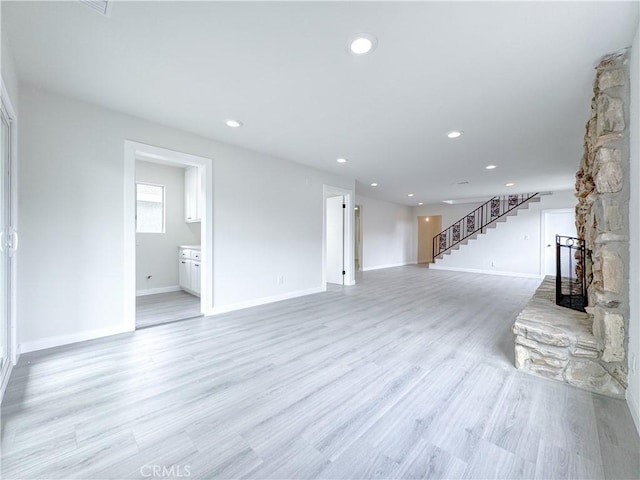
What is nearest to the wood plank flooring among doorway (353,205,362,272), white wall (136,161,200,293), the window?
white wall (136,161,200,293)

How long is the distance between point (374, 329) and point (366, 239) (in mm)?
5892

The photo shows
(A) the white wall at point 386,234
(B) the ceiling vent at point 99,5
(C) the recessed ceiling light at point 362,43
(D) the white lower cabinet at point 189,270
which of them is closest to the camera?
(B) the ceiling vent at point 99,5

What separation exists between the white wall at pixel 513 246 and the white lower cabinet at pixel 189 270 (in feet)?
26.4

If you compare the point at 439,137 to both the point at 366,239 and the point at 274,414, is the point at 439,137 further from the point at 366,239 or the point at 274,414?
the point at 366,239

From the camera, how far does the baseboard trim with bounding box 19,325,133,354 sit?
8.02 ft

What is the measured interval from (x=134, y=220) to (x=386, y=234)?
321 inches

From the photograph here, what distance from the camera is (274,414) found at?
64.6 inches

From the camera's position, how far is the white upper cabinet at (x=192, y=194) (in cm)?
497

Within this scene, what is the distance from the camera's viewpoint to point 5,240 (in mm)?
2094

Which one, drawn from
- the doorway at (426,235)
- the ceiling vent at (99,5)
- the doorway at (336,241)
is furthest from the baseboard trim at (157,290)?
the doorway at (426,235)

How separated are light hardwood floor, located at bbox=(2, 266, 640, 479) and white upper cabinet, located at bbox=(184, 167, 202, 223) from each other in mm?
2689

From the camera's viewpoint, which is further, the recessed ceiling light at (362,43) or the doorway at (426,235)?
the doorway at (426,235)

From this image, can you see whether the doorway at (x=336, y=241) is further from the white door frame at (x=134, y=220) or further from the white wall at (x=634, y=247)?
the white wall at (x=634, y=247)

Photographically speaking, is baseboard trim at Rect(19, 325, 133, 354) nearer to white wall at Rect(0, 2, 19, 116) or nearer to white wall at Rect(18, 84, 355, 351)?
white wall at Rect(18, 84, 355, 351)
